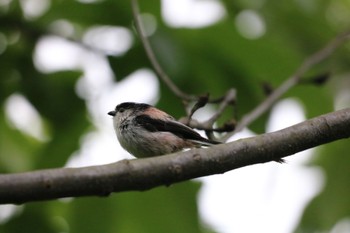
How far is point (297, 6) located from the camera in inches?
214

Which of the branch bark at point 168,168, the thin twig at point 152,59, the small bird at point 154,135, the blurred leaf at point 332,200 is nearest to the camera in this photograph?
the branch bark at point 168,168

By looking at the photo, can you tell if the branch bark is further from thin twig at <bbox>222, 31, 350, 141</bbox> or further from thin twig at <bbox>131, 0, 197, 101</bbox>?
thin twig at <bbox>131, 0, 197, 101</bbox>

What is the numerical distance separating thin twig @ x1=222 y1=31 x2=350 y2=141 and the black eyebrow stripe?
25cm

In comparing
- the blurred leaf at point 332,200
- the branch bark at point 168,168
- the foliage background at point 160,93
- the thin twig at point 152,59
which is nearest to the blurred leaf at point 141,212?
the foliage background at point 160,93

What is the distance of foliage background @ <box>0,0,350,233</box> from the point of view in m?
4.28

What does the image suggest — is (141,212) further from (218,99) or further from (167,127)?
(218,99)

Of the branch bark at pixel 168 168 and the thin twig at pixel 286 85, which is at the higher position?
the branch bark at pixel 168 168

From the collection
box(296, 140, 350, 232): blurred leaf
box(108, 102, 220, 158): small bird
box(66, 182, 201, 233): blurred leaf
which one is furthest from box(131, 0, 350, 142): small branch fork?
box(296, 140, 350, 232): blurred leaf

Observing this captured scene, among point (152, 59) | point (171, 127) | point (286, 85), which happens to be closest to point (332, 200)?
point (286, 85)

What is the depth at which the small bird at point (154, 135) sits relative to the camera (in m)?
4.28

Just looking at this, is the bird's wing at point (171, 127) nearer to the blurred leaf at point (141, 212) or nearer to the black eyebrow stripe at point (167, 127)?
the black eyebrow stripe at point (167, 127)

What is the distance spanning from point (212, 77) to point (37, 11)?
5.49 feet

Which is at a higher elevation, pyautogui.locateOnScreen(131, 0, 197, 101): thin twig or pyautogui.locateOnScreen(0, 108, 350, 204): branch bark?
pyautogui.locateOnScreen(0, 108, 350, 204): branch bark

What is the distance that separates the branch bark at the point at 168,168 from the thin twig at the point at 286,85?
1.10m
